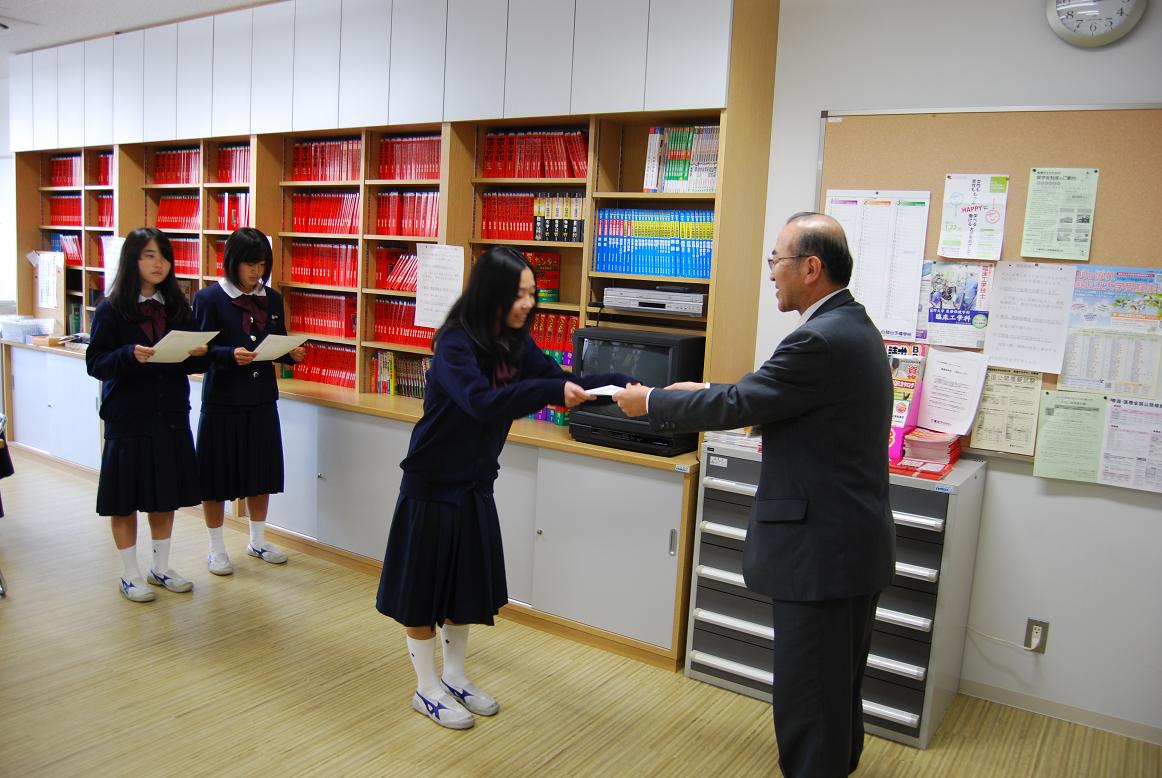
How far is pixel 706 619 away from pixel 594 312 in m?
1.50

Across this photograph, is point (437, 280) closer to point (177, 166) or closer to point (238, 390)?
point (238, 390)

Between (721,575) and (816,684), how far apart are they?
1.06 meters

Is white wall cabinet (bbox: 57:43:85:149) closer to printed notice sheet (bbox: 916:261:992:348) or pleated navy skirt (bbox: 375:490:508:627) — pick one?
pleated navy skirt (bbox: 375:490:508:627)

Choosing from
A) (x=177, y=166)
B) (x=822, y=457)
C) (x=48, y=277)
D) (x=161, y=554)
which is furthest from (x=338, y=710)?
(x=48, y=277)

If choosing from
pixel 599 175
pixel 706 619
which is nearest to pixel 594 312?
pixel 599 175

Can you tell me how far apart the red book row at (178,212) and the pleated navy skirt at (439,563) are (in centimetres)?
397

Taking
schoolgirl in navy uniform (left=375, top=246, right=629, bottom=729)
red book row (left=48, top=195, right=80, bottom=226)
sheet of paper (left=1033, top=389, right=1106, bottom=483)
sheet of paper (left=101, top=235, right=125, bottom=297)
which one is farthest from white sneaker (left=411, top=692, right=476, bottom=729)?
red book row (left=48, top=195, right=80, bottom=226)

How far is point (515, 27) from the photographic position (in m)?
3.88

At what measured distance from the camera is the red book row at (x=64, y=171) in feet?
21.3

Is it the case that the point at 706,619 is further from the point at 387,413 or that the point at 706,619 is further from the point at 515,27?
the point at 515,27

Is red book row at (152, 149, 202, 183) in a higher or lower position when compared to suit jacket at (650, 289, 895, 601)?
higher

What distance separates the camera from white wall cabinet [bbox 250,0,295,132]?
484 centimetres

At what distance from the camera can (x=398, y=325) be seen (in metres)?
4.76

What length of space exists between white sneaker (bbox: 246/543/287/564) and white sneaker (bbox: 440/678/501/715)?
5.97 feet
